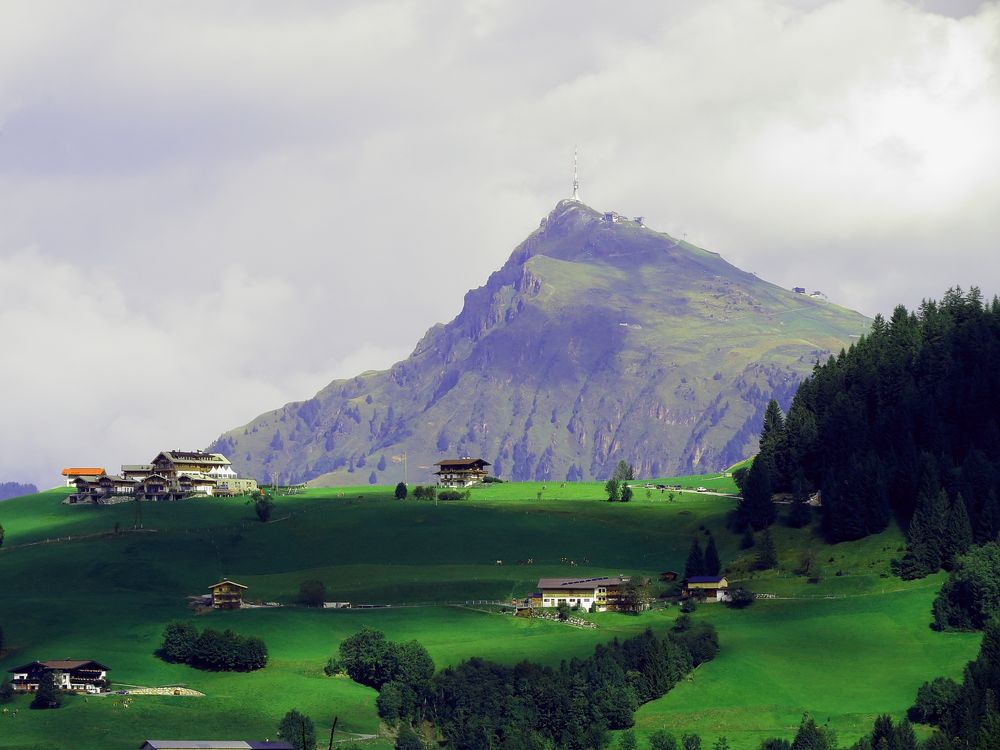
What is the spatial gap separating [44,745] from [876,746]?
87.7m

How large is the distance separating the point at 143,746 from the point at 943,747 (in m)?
81.3

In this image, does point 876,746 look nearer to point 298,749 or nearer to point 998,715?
point 998,715

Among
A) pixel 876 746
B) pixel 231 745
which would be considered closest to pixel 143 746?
pixel 231 745

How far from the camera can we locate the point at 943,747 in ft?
625

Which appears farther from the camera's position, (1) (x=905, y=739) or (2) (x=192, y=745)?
(1) (x=905, y=739)

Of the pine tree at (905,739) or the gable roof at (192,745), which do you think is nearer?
the gable roof at (192,745)

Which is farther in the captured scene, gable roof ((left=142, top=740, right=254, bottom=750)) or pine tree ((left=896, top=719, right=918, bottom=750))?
pine tree ((left=896, top=719, right=918, bottom=750))

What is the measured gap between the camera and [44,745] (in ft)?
655

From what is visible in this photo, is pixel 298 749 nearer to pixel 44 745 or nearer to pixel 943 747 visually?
pixel 44 745

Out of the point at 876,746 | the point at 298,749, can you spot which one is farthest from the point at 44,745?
the point at 876,746

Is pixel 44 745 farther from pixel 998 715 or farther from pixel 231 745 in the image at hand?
pixel 998 715

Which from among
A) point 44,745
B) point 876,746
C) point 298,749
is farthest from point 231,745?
point 876,746

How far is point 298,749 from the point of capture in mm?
198250

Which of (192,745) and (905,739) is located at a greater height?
(905,739)
